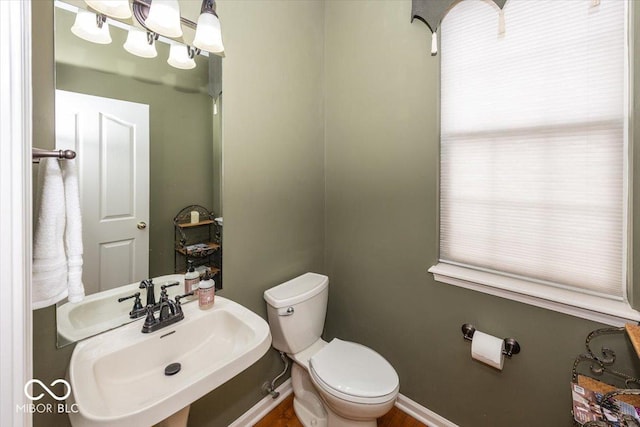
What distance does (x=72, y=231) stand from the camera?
2.77 ft

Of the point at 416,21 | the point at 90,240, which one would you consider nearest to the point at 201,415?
the point at 90,240

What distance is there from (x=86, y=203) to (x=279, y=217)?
36.1 inches

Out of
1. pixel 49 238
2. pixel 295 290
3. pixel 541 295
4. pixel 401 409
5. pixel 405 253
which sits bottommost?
pixel 401 409

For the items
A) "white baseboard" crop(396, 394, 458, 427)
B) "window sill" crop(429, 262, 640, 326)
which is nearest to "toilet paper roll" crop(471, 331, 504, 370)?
"window sill" crop(429, 262, 640, 326)

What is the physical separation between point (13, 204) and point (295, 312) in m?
1.28

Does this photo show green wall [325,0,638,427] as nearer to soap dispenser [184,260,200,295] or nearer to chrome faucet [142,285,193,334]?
soap dispenser [184,260,200,295]

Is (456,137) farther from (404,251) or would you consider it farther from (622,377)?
(622,377)

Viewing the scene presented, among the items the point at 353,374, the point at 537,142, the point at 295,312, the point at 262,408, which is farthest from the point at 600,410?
the point at 262,408

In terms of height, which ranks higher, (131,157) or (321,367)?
(131,157)

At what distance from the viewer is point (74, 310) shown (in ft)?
3.30

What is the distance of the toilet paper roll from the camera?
1259 millimetres

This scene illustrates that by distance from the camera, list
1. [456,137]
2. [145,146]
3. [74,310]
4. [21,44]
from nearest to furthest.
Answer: [21,44], [74,310], [145,146], [456,137]

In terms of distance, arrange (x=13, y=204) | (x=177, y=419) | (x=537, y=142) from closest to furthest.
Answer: (x=13, y=204) → (x=177, y=419) → (x=537, y=142)

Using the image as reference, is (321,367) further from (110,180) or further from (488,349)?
(110,180)
